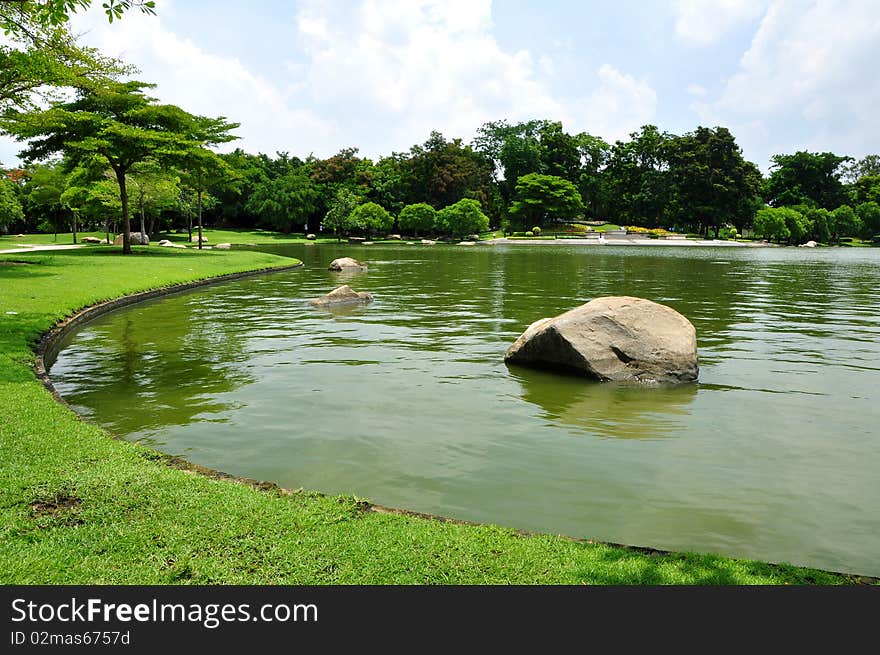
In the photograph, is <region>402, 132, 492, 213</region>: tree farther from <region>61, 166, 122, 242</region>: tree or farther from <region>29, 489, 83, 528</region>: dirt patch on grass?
<region>29, 489, 83, 528</region>: dirt patch on grass

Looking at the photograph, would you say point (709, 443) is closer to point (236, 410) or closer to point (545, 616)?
point (545, 616)

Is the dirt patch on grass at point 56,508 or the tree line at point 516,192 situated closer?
the dirt patch on grass at point 56,508

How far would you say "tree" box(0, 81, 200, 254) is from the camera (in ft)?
103

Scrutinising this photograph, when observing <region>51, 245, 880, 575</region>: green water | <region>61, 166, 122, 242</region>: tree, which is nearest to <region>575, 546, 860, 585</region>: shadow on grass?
<region>51, 245, 880, 575</region>: green water

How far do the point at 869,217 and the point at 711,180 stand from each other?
27847 mm

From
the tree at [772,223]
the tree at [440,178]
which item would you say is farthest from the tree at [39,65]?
the tree at [772,223]

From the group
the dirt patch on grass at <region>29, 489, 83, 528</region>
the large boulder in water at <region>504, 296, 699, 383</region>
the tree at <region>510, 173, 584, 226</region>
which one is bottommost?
the dirt patch on grass at <region>29, 489, 83, 528</region>

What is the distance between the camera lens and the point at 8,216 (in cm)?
5594

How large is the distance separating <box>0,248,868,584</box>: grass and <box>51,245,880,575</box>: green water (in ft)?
3.02

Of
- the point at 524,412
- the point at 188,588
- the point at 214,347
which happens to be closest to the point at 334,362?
the point at 214,347

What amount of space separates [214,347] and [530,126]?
10943cm

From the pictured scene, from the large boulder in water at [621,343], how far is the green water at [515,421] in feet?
1.45

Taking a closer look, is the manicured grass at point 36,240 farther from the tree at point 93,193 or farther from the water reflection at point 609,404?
the water reflection at point 609,404

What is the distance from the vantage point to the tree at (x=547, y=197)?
92.6 metres
